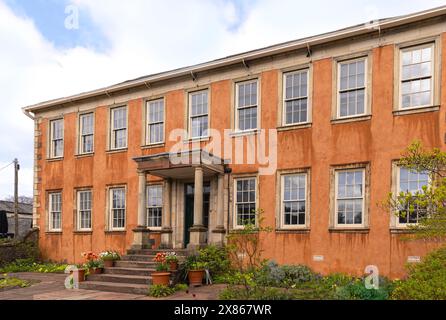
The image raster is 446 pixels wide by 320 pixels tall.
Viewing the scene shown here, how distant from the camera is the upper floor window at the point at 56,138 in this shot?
18711 millimetres

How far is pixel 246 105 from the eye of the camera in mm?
14062

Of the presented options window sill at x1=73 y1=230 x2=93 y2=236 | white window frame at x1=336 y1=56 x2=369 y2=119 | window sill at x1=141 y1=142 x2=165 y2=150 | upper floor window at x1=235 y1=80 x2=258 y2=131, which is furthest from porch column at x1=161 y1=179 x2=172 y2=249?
white window frame at x1=336 y1=56 x2=369 y2=119

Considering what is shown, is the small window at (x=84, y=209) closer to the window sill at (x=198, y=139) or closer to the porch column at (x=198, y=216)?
the window sill at (x=198, y=139)

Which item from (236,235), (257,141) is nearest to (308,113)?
(257,141)

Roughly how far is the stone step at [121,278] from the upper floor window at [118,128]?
602 centimetres

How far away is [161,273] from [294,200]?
4813 mm

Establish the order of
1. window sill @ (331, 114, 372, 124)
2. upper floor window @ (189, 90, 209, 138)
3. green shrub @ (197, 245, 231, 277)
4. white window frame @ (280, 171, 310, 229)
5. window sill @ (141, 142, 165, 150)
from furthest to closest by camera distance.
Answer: window sill @ (141, 142, 165, 150), upper floor window @ (189, 90, 209, 138), white window frame @ (280, 171, 310, 229), green shrub @ (197, 245, 231, 277), window sill @ (331, 114, 372, 124)

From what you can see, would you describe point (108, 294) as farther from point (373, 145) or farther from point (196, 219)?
point (373, 145)

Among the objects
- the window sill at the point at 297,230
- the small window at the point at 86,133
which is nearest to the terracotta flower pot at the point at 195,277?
the window sill at the point at 297,230

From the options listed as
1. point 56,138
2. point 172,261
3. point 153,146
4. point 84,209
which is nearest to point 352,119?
point 172,261

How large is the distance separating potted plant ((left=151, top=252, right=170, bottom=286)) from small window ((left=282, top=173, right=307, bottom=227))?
13.2ft

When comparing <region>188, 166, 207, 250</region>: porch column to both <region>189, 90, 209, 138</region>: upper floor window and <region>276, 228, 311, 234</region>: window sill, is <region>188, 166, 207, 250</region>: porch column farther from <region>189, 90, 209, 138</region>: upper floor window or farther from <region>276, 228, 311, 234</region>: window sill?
<region>276, 228, 311, 234</region>: window sill

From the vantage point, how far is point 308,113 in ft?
42.2

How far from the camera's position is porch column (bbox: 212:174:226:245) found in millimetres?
13496
